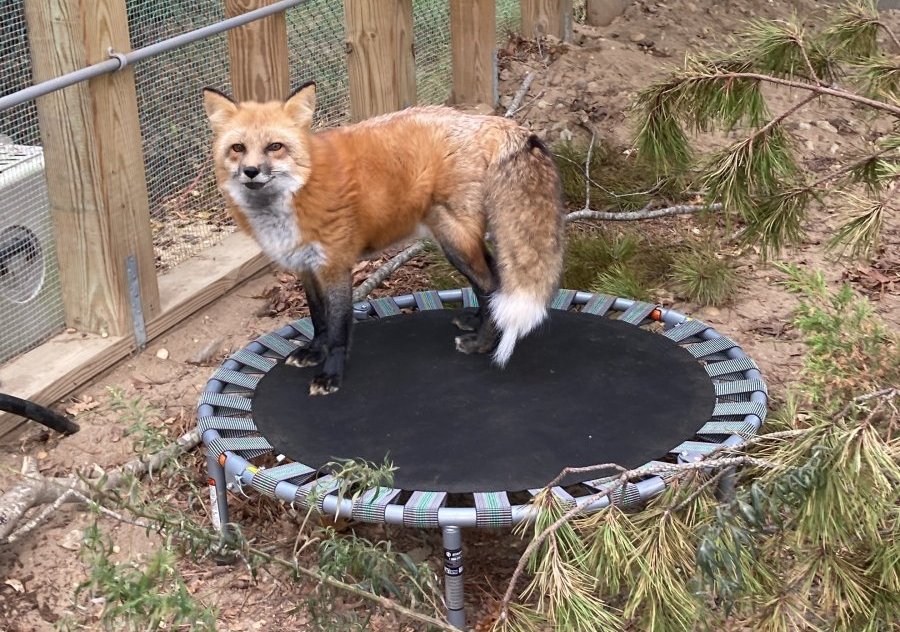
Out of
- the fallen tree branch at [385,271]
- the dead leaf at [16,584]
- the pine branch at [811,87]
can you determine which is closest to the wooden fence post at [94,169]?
the fallen tree branch at [385,271]

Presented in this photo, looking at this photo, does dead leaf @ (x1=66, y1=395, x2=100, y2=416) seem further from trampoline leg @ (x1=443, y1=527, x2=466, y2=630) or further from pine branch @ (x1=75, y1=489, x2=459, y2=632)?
trampoline leg @ (x1=443, y1=527, x2=466, y2=630)

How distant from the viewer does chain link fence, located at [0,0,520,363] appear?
356 centimetres

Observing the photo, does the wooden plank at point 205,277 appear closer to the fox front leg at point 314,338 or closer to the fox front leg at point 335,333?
the fox front leg at point 314,338

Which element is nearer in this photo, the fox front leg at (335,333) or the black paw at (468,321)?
the fox front leg at (335,333)

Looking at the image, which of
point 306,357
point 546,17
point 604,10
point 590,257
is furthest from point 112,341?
point 604,10

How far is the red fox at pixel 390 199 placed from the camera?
3164mm

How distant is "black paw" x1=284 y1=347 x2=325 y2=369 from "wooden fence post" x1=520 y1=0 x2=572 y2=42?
3857 millimetres

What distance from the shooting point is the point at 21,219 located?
3.56 meters

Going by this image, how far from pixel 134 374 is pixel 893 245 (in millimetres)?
3701

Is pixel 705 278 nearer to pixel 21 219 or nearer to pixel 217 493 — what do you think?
pixel 217 493

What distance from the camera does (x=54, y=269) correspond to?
3.74 m

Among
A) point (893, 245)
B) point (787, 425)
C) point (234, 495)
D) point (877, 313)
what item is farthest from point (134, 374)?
point (893, 245)

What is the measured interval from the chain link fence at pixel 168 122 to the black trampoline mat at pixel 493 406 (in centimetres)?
96

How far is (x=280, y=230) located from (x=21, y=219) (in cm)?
103
